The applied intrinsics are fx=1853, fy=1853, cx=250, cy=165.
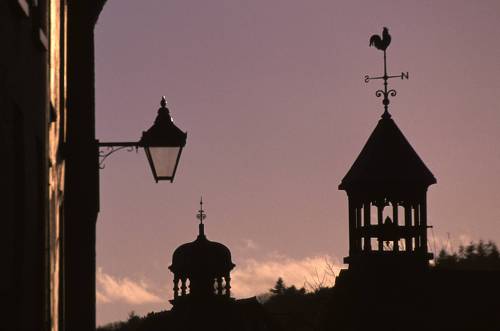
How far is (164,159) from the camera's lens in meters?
16.5

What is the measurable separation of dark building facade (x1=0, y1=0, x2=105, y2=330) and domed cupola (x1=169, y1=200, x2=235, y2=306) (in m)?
58.1

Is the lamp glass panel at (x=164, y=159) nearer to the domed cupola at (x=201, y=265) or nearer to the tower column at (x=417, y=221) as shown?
the tower column at (x=417, y=221)

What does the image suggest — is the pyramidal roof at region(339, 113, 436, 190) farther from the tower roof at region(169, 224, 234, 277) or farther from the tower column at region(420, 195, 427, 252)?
the tower roof at region(169, 224, 234, 277)

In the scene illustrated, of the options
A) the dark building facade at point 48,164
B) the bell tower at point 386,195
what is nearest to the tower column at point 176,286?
the bell tower at point 386,195

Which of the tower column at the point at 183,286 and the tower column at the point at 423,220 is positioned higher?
the tower column at the point at 183,286

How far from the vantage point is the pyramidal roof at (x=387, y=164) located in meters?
50.3

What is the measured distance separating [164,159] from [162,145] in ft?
0.42

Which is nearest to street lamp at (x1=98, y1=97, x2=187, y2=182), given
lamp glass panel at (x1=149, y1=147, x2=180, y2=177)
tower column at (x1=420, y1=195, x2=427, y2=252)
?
lamp glass panel at (x1=149, y1=147, x2=180, y2=177)

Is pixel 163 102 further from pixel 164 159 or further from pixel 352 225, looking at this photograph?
pixel 352 225

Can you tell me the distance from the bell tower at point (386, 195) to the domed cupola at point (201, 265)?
84.3 ft

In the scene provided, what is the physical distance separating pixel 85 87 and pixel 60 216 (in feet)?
7.06

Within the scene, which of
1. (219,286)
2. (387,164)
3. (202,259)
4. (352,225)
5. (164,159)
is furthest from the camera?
(219,286)

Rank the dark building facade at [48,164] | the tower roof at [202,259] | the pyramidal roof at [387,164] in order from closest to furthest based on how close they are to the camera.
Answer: the dark building facade at [48,164], the pyramidal roof at [387,164], the tower roof at [202,259]

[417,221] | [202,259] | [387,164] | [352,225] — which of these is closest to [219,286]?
[202,259]
